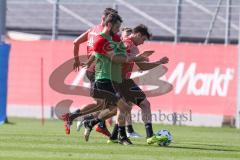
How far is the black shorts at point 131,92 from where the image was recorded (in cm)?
1502

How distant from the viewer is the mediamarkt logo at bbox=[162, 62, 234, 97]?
77.0 ft

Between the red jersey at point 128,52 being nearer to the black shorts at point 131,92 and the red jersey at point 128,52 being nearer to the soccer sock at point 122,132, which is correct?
the black shorts at point 131,92

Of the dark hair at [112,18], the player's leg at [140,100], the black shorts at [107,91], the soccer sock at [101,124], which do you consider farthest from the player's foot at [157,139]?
the dark hair at [112,18]

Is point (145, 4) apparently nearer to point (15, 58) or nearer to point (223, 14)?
point (223, 14)

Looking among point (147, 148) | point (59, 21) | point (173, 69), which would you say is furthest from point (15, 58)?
point (147, 148)

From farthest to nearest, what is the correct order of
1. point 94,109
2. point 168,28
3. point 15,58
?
point 168,28
point 15,58
point 94,109

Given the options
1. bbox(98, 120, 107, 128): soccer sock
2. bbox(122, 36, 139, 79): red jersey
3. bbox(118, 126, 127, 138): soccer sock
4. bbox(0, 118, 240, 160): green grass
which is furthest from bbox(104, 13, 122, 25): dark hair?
bbox(98, 120, 107, 128): soccer sock

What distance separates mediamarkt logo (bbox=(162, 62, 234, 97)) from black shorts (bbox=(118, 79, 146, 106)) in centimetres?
861

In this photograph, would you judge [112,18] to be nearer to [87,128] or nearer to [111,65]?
[111,65]

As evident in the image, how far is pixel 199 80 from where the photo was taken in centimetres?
2370

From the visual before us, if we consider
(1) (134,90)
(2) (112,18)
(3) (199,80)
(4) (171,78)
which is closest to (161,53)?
(4) (171,78)

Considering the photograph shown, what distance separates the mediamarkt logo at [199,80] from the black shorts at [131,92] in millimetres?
8612

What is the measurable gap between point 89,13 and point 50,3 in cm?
125

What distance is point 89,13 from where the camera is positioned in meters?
27.9
